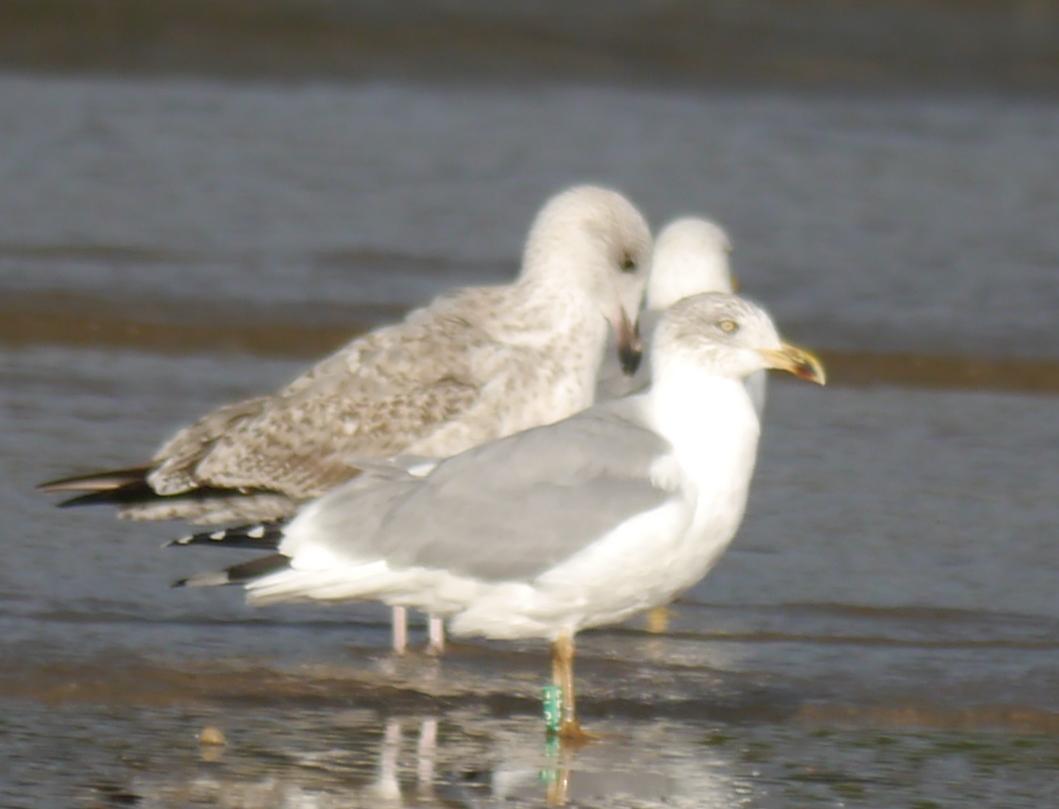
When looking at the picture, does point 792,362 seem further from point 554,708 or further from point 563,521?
point 554,708

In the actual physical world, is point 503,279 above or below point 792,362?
above

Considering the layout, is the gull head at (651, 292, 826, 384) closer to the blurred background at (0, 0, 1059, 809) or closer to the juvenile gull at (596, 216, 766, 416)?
the blurred background at (0, 0, 1059, 809)

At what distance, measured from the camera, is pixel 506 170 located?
1380cm

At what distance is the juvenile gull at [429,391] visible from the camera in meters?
6.32

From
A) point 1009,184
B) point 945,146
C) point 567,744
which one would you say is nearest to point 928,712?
point 567,744

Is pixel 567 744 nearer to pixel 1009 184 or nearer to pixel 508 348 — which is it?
pixel 508 348

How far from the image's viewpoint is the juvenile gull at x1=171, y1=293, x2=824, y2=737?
203 inches

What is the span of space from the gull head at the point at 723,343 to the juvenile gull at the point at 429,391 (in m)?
0.89

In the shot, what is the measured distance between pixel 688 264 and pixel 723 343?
6.71ft

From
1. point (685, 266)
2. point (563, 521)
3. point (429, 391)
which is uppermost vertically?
point (685, 266)

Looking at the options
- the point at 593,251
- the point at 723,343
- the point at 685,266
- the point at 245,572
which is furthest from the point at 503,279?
the point at 245,572

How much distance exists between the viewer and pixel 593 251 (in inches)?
257

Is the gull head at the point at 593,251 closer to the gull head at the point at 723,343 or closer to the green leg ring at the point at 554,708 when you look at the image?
the gull head at the point at 723,343

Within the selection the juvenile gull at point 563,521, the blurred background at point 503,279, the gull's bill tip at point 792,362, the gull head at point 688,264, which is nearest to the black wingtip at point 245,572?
the juvenile gull at point 563,521
